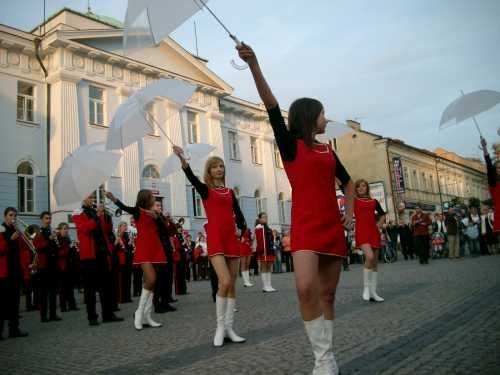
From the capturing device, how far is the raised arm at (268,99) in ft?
10.6

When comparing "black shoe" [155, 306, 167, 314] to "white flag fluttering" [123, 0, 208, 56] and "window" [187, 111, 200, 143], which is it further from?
"window" [187, 111, 200, 143]

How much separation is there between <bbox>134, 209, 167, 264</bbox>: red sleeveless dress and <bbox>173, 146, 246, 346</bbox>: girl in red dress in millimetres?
1940

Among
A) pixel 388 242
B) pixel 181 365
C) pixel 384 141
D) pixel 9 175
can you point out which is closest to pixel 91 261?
pixel 181 365

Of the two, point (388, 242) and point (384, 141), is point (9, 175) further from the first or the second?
point (384, 141)

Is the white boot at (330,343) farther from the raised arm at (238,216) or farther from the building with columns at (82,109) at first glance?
the building with columns at (82,109)

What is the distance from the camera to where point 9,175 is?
74.4 feet

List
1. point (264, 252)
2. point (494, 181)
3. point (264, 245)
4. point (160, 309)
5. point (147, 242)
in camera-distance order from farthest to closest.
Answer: point (264, 245)
point (264, 252)
point (160, 309)
point (147, 242)
point (494, 181)

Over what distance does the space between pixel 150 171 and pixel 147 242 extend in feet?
71.6

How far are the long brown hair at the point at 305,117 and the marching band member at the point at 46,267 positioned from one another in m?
7.99

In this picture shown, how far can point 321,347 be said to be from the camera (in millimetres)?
3270

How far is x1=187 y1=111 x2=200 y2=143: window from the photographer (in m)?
32.3

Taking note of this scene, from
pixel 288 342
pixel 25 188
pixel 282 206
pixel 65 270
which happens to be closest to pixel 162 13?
pixel 288 342

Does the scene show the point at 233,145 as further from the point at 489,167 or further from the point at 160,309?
the point at 489,167

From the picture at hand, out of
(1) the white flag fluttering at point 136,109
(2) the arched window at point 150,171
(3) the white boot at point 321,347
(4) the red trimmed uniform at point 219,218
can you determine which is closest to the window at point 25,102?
(2) the arched window at point 150,171
